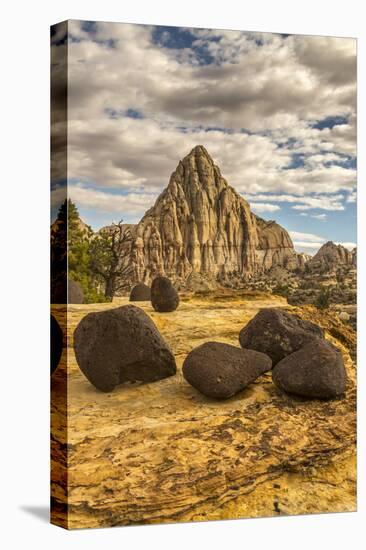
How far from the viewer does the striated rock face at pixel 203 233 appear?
13.1 meters

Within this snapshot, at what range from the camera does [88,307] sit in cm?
1268

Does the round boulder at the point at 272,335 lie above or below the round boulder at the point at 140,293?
below

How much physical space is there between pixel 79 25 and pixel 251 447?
5700 millimetres

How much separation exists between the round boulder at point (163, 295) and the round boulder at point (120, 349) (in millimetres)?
260

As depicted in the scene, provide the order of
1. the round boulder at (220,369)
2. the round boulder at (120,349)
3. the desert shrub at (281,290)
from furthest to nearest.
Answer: the desert shrub at (281,290) < the round boulder at (220,369) < the round boulder at (120,349)

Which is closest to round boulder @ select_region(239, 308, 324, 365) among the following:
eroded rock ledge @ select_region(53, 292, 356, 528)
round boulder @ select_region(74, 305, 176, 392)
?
eroded rock ledge @ select_region(53, 292, 356, 528)

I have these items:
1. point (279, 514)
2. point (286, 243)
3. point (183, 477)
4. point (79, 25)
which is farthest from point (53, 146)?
point (279, 514)

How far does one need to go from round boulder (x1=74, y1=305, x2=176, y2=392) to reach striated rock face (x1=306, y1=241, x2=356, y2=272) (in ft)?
8.41

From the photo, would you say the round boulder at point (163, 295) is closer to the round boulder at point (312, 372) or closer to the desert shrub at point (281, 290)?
the desert shrub at point (281, 290)

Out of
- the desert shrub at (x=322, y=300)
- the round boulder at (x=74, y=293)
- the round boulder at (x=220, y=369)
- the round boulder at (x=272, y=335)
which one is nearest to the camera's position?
the round boulder at (x=74, y=293)

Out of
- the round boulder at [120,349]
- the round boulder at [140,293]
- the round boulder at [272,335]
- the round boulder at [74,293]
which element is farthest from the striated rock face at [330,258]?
the round boulder at [74,293]

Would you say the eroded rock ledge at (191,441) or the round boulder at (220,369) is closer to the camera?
the eroded rock ledge at (191,441)

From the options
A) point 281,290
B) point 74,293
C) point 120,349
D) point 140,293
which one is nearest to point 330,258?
point 281,290

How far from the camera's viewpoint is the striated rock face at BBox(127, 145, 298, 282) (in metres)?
13.1
